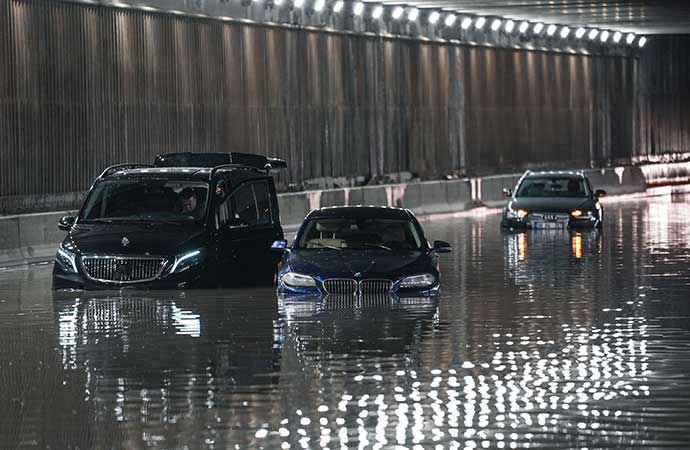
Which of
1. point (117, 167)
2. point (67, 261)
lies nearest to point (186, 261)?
point (67, 261)

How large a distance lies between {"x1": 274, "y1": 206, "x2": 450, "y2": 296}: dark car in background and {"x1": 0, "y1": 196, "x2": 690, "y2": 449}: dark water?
215 millimetres

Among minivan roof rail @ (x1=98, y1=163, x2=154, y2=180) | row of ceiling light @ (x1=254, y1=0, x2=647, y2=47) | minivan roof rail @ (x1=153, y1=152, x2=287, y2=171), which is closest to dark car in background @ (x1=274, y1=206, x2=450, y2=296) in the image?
minivan roof rail @ (x1=98, y1=163, x2=154, y2=180)

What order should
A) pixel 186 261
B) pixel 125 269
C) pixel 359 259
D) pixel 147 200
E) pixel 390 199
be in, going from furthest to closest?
pixel 390 199, pixel 147 200, pixel 186 261, pixel 125 269, pixel 359 259

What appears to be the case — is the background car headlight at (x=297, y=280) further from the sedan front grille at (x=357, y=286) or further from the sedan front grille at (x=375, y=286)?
the sedan front grille at (x=375, y=286)

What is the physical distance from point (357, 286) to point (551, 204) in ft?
62.5

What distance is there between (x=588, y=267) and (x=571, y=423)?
16.3m

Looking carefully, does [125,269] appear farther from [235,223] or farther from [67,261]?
[235,223]

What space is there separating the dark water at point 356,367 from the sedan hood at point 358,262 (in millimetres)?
335

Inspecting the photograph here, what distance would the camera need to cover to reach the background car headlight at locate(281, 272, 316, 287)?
2116 centimetres

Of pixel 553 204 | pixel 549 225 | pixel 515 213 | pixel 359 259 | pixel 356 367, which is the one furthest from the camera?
pixel 515 213

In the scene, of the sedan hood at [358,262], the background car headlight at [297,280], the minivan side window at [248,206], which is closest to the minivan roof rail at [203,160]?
the minivan side window at [248,206]

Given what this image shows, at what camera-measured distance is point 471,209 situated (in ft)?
175

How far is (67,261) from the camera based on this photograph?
2284cm

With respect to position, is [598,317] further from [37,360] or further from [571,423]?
[571,423]
